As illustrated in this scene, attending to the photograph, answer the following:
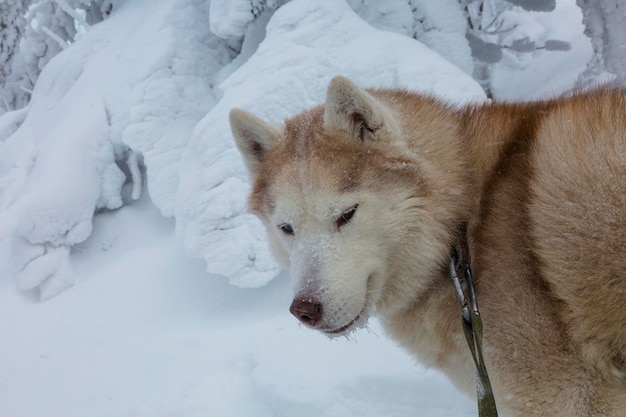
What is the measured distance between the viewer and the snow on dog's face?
1761 millimetres

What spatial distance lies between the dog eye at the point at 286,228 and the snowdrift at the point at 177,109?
8.16 feet

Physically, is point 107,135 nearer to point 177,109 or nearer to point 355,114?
point 177,109

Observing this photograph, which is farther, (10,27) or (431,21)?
(10,27)

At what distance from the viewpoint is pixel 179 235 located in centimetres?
517

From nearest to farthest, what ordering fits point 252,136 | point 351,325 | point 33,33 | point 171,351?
point 351,325 < point 252,136 < point 171,351 < point 33,33

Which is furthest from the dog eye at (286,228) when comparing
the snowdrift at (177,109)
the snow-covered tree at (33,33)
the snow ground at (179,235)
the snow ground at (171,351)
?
the snow-covered tree at (33,33)

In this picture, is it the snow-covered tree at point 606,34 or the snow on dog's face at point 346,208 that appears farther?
the snow-covered tree at point 606,34

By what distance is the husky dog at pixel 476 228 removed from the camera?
1532mm

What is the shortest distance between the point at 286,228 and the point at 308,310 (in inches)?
16.3

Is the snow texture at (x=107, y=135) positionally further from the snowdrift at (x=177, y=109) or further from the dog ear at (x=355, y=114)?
the dog ear at (x=355, y=114)

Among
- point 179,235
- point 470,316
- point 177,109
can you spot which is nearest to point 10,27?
point 177,109

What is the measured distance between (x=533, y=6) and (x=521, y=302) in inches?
269

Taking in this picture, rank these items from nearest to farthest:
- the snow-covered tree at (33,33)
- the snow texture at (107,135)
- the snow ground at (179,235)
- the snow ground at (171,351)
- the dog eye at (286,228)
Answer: the dog eye at (286,228)
the snow ground at (171,351)
the snow ground at (179,235)
the snow texture at (107,135)
the snow-covered tree at (33,33)

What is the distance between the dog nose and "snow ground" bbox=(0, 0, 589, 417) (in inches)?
20.7
